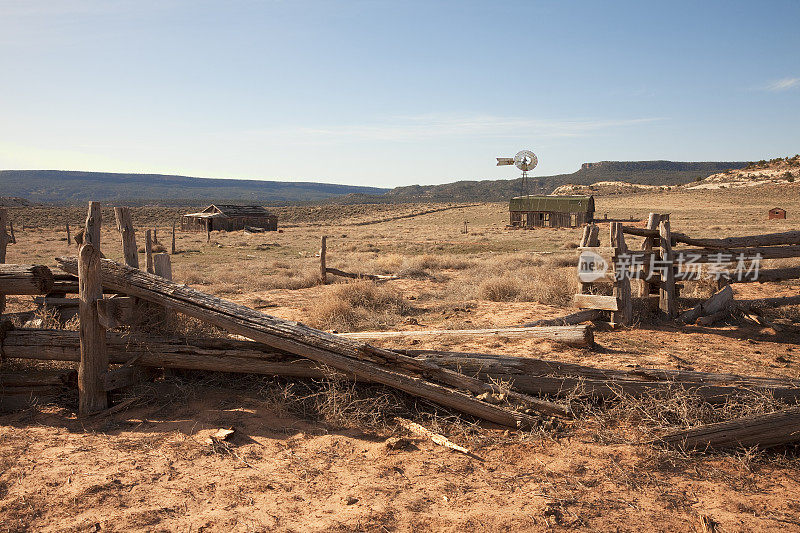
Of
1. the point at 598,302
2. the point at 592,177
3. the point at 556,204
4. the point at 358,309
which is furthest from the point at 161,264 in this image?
the point at 592,177

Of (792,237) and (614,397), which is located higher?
(792,237)

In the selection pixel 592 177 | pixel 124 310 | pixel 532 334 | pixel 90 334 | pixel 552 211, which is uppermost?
pixel 592 177

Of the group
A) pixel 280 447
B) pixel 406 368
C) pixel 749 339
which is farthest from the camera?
pixel 749 339

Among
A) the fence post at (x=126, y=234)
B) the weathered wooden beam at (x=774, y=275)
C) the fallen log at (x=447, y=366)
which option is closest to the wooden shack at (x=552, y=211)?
the weathered wooden beam at (x=774, y=275)

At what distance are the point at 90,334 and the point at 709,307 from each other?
914cm

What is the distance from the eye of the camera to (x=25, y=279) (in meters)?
5.29

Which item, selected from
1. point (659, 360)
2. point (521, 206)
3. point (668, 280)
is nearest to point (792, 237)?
point (668, 280)

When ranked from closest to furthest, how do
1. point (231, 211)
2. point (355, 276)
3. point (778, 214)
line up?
point (355, 276), point (778, 214), point (231, 211)

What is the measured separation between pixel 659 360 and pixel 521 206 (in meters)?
41.0

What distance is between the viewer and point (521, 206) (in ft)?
153

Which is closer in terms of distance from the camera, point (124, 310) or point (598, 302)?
point (124, 310)

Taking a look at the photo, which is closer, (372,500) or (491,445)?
Answer: (372,500)

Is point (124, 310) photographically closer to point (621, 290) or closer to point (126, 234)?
point (126, 234)

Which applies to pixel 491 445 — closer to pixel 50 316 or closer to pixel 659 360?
pixel 659 360
